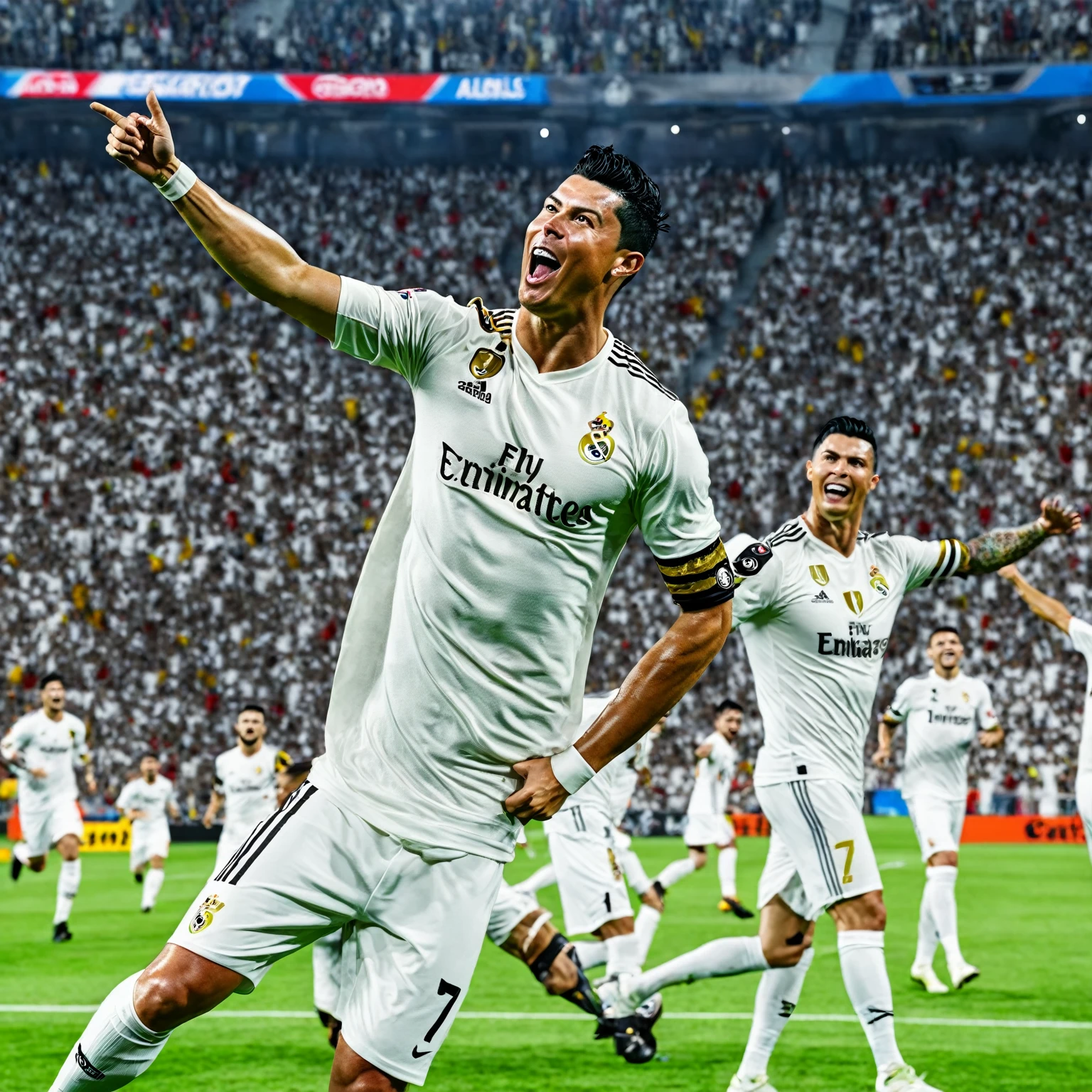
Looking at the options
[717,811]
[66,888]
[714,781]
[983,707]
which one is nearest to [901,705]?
[983,707]

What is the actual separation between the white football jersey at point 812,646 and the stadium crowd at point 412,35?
24394mm

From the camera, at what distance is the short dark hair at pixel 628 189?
13.3 ft

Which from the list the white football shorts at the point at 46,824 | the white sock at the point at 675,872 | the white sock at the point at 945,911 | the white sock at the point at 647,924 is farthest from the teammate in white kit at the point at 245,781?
the white sock at the point at 945,911

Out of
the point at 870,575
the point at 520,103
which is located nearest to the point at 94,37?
the point at 520,103

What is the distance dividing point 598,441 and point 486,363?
363mm

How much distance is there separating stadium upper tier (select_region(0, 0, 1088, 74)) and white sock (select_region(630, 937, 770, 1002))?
24.3 m

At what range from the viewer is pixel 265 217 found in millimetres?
29984

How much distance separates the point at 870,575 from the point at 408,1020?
4198mm

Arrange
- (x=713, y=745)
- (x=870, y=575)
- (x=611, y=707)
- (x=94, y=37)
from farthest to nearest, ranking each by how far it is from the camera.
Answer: (x=94, y=37) → (x=713, y=745) → (x=870, y=575) → (x=611, y=707)

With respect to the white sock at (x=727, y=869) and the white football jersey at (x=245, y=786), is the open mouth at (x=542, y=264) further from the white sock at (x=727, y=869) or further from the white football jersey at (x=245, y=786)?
the white sock at (x=727, y=869)

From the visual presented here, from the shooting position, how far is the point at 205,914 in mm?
3760

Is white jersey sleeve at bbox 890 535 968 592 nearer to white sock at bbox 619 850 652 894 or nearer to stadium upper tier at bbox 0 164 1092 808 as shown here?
white sock at bbox 619 850 652 894

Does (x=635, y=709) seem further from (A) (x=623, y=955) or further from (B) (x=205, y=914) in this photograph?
(A) (x=623, y=955)

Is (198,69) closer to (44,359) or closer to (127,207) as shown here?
(127,207)
